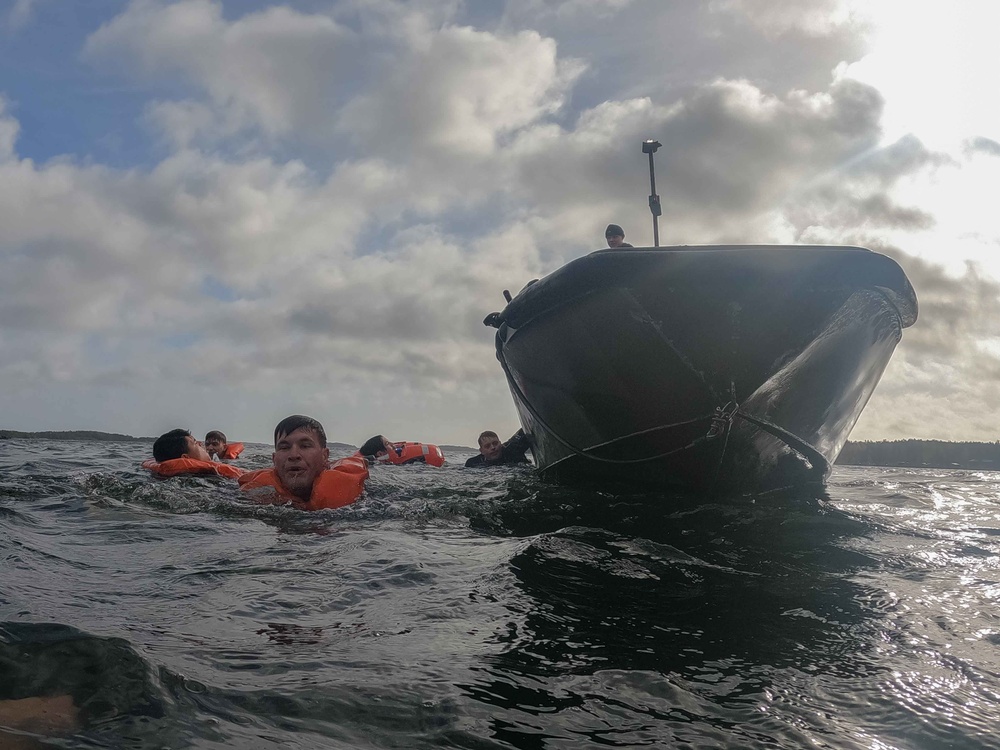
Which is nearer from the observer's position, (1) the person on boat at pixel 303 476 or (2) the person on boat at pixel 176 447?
(1) the person on boat at pixel 303 476

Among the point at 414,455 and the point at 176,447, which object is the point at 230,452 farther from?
the point at 176,447

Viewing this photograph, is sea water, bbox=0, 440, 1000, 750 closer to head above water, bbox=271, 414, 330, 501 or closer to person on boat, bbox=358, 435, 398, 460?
head above water, bbox=271, 414, 330, 501

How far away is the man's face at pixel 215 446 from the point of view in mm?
12078

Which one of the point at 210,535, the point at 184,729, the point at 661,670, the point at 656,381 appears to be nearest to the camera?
the point at 184,729

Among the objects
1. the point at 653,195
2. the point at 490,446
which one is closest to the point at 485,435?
the point at 490,446

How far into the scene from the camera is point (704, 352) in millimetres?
4777

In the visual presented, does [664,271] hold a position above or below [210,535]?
above

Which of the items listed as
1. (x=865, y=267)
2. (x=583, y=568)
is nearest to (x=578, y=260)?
(x=865, y=267)

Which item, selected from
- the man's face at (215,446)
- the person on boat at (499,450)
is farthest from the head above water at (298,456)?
the man's face at (215,446)

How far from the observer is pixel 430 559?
3.71 meters

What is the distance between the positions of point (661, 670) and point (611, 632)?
0.38m

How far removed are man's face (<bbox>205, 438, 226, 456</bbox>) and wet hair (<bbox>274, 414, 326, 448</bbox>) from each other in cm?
692

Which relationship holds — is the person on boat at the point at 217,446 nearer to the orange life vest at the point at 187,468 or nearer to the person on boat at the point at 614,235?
the orange life vest at the point at 187,468

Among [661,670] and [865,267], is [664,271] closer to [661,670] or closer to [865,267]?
[865,267]
